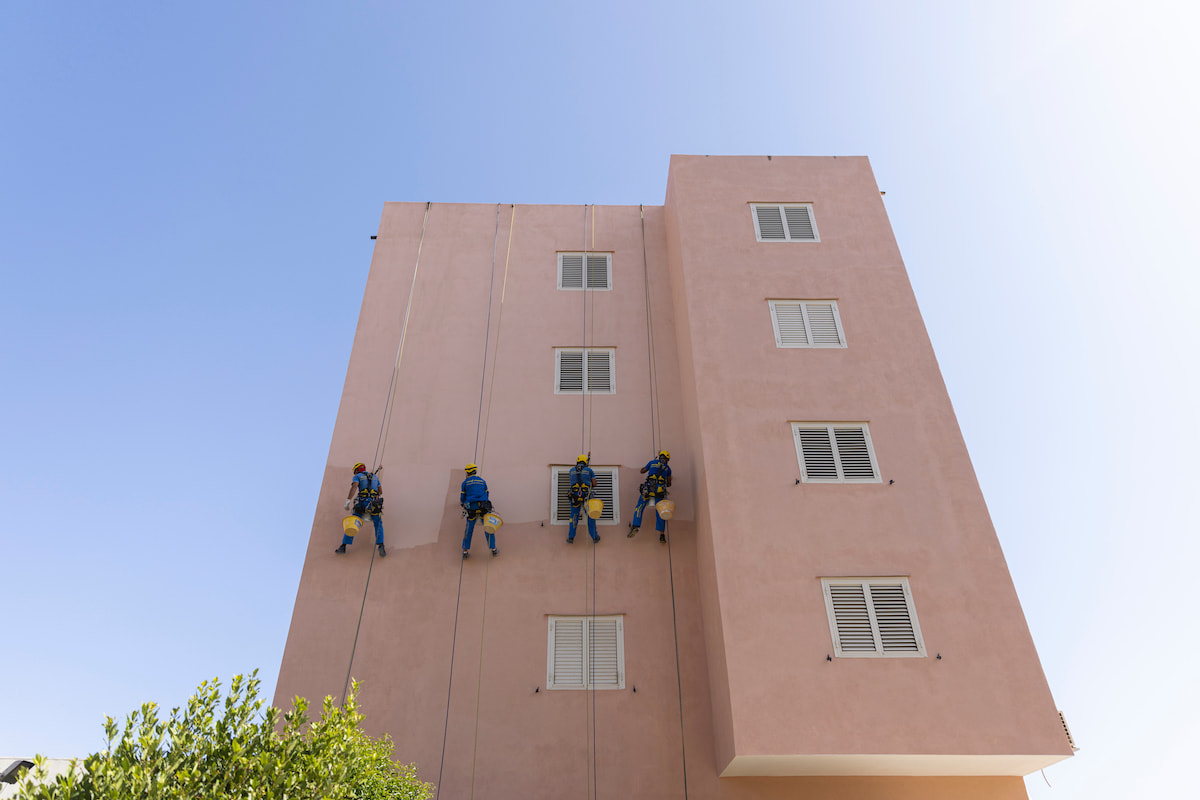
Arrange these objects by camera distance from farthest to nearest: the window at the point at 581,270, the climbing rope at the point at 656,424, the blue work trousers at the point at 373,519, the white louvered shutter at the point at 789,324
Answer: the window at the point at 581,270 < the white louvered shutter at the point at 789,324 < the blue work trousers at the point at 373,519 < the climbing rope at the point at 656,424

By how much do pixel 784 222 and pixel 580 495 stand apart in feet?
24.4

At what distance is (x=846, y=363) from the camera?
1436 centimetres

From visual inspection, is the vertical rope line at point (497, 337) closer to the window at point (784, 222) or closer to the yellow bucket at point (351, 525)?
the yellow bucket at point (351, 525)

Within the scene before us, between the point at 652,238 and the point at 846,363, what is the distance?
644 cm

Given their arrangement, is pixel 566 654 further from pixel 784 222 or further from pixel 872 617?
pixel 784 222

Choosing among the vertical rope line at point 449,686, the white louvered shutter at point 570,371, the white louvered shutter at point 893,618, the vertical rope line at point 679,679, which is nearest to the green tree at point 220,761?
the vertical rope line at point 449,686

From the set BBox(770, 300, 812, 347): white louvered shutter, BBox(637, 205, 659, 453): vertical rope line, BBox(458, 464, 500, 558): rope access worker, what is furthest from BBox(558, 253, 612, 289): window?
BBox(458, 464, 500, 558): rope access worker

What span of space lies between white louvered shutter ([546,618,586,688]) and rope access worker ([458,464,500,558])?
1.75m

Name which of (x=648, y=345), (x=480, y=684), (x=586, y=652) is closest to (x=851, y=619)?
(x=586, y=652)

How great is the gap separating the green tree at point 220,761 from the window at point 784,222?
12327mm

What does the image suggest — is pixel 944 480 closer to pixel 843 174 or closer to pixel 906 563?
pixel 906 563

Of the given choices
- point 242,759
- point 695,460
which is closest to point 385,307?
point 695,460

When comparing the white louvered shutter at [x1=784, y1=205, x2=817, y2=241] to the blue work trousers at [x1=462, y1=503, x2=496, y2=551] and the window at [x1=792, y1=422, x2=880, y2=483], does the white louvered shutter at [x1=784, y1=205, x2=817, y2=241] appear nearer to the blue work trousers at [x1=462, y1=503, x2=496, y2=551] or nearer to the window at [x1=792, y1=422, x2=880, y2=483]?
the window at [x1=792, y1=422, x2=880, y2=483]

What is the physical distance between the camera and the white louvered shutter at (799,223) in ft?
54.4
